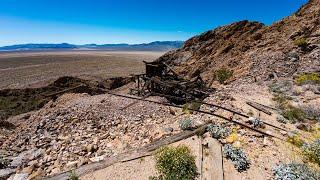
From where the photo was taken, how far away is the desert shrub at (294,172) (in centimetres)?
784

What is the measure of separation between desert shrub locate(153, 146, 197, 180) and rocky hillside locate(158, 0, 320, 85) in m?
13.6

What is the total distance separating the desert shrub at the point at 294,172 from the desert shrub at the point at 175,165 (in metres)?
2.27

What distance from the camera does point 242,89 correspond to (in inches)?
702

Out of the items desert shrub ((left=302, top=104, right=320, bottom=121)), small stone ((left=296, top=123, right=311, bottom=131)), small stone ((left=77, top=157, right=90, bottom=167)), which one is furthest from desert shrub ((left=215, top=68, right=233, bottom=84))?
small stone ((left=77, top=157, right=90, bottom=167))

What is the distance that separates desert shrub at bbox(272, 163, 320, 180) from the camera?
309 inches

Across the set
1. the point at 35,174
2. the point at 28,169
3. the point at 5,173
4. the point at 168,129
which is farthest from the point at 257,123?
the point at 5,173

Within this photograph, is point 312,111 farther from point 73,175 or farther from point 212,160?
point 73,175

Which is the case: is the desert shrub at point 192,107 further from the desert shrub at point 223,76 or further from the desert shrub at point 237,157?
the desert shrub at point 223,76

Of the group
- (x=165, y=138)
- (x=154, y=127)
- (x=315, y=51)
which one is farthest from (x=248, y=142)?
(x=315, y=51)

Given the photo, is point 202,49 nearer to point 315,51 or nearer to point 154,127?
point 315,51

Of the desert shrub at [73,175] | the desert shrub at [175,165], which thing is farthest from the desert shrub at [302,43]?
the desert shrub at [73,175]

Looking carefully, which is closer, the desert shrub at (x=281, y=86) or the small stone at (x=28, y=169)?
the small stone at (x=28, y=169)

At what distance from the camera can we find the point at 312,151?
9133mm

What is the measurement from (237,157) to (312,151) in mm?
2398
